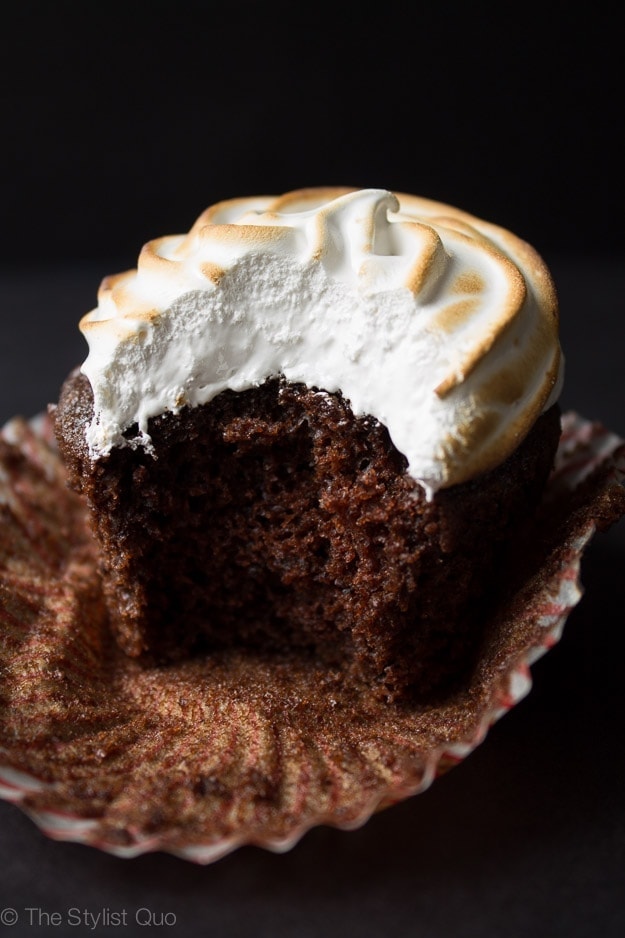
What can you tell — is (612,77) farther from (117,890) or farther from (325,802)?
(117,890)

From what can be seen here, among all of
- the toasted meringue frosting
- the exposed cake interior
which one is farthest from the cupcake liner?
the toasted meringue frosting

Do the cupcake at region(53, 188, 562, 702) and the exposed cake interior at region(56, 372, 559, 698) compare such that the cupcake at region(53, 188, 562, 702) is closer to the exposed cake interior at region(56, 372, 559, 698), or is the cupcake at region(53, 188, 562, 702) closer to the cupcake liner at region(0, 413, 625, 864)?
the exposed cake interior at region(56, 372, 559, 698)

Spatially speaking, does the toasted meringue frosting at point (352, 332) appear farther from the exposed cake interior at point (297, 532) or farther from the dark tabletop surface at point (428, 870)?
the dark tabletop surface at point (428, 870)

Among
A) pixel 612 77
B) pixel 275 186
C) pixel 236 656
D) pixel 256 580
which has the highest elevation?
pixel 612 77

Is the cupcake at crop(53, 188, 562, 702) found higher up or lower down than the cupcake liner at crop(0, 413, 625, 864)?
higher up

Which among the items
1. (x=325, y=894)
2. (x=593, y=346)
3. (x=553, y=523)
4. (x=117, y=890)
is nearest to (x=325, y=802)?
(x=325, y=894)

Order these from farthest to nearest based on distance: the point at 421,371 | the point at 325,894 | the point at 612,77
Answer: the point at 612,77 → the point at 421,371 → the point at 325,894

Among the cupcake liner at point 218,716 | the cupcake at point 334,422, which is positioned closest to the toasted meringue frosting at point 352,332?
the cupcake at point 334,422

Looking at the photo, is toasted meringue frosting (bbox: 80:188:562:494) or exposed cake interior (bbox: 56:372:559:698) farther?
exposed cake interior (bbox: 56:372:559:698)
